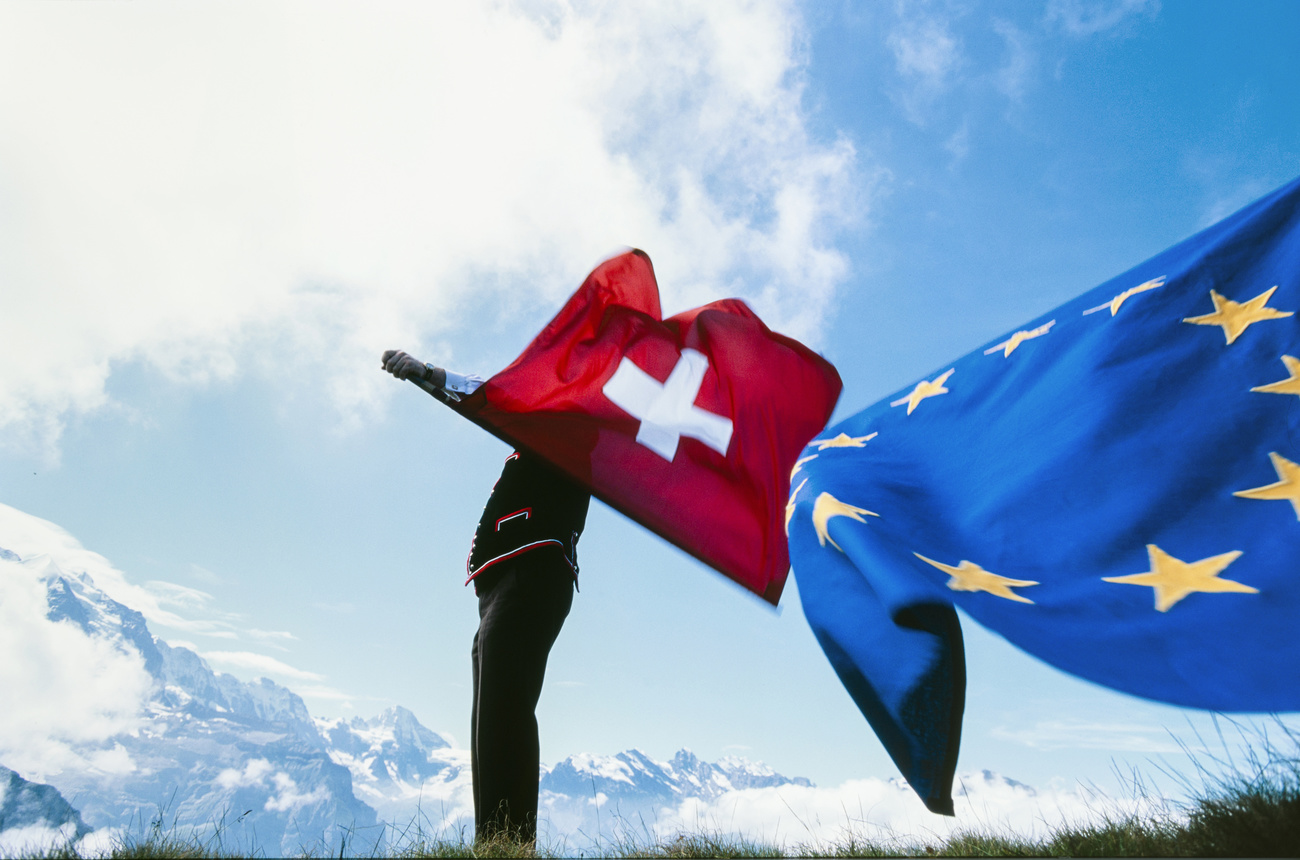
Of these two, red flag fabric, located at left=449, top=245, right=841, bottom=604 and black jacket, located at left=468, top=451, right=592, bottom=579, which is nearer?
black jacket, located at left=468, top=451, right=592, bottom=579

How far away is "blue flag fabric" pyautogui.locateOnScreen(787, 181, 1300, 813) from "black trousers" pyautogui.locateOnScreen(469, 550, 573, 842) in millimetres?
1288

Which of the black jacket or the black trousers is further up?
the black jacket

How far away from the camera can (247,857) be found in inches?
114

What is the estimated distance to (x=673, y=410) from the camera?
5527mm

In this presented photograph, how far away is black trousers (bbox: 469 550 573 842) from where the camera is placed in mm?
3299

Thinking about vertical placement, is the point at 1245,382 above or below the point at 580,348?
below

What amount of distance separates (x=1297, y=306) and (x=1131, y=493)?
62.4 inches

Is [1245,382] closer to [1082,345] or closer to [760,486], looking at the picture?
[1082,345]

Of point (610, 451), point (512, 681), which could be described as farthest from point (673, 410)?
point (512, 681)

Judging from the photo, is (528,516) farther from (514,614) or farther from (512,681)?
(512,681)

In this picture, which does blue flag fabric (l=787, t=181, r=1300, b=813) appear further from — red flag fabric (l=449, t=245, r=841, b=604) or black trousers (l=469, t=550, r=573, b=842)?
black trousers (l=469, t=550, r=573, b=842)

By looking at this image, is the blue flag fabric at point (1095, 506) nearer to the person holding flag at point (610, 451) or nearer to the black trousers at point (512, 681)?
the person holding flag at point (610, 451)

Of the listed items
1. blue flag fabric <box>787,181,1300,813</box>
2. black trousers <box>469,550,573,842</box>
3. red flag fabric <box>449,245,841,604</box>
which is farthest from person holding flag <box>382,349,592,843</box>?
blue flag fabric <box>787,181,1300,813</box>

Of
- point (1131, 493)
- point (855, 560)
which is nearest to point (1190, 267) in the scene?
point (1131, 493)
